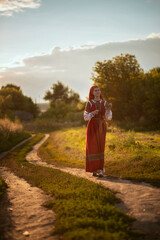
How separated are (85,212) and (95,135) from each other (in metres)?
3.23

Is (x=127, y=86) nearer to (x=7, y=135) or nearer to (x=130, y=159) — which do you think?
(x=7, y=135)

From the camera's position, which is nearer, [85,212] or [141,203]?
[85,212]

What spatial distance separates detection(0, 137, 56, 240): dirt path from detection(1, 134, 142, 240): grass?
0.62ft

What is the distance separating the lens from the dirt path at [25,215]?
348 cm

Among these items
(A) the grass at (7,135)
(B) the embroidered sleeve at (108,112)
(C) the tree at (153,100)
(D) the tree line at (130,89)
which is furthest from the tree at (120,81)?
(B) the embroidered sleeve at (108,112)

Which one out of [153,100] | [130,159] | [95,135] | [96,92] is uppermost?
[153,100]

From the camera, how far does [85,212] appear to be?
12.8 feet

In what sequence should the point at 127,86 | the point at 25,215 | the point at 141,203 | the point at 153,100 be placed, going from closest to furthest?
1. the point at 25,215
2. the point at 141,203
3. the point at 153,100
4. the point at 127,86

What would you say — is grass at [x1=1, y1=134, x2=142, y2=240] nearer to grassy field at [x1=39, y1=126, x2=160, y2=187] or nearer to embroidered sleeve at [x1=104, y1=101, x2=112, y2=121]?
grassy field at [x1=39, y1=126, x2=160, y2=187]

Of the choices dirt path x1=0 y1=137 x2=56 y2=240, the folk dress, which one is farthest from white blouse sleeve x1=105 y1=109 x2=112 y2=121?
dirt path x1=0 y1=137 x2=56 y2=240

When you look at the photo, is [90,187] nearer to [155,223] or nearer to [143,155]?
[155,223]

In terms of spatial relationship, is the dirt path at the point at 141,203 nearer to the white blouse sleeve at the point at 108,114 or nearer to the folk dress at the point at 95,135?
the folk dress at the point at 95,135

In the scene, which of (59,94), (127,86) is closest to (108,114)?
(127,86)

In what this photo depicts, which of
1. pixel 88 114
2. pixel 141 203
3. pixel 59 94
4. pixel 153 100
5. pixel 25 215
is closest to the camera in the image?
pixel 25 215
